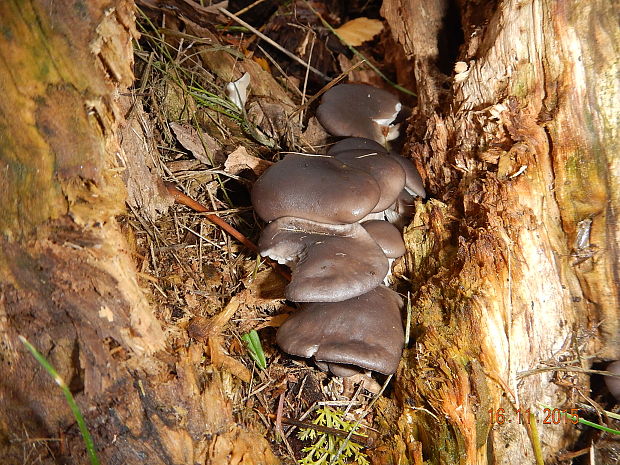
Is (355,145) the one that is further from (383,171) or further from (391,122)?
(391,122)

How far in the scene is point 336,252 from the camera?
121 inches

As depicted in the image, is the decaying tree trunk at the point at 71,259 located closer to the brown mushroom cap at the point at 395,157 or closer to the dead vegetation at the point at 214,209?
the dead vegetation at the point at 214,209

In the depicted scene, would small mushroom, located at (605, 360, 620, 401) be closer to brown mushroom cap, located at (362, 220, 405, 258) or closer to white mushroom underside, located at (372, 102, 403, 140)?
brown mushroom cap, located at (362, 220, 405, 258)

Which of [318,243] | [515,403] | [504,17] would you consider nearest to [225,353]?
[318,243]

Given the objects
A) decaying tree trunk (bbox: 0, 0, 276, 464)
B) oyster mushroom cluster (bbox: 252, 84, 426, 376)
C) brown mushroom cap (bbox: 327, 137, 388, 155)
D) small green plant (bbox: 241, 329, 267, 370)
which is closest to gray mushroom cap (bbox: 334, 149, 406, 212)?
oyster mushroom cluster (bbox: 252, 84, 426, 376)

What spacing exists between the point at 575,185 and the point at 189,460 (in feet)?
9.51

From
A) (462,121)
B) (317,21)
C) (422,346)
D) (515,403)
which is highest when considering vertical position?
(317,21)

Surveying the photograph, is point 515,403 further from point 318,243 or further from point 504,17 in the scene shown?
point 504,17

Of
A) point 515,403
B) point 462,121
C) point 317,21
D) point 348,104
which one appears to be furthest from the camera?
point 317,21

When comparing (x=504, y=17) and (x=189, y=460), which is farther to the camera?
(x=504, y=17)

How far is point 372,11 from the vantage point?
19.0ft

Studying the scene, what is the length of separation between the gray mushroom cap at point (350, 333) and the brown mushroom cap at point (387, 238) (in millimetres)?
367

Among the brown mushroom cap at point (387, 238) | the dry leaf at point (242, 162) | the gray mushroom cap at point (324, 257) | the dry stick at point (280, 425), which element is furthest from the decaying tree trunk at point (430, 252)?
the dry leaf at point (242, 162)

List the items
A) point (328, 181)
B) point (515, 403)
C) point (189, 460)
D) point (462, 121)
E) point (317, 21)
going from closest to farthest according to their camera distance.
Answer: point (189, 460) < point (515, 403) < point (328, 181) < point (462, 121) < point (317, 21)
